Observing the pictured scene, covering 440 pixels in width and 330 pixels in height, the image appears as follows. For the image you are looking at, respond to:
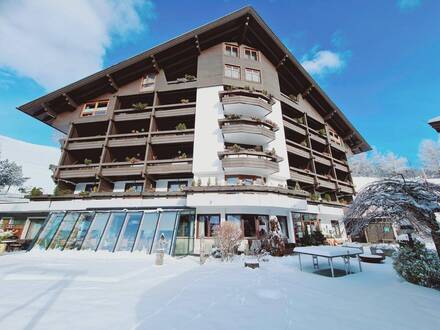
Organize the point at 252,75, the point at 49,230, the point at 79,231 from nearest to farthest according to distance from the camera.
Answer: the point at 79,231 < the point at 49,230 < the point at 252,75

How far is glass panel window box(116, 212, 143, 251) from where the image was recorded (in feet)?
44.6

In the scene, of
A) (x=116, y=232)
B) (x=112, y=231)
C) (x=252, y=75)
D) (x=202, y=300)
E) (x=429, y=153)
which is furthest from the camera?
(x=429, y=153)

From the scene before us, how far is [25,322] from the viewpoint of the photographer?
175 inches

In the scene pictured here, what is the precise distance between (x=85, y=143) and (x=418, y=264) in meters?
28.4

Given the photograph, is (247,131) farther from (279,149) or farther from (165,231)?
(165,231)

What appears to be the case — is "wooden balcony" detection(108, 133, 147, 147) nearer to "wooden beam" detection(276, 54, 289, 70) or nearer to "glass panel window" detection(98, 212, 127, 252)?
"glass panel window" detection(98, 212, 127, 252)

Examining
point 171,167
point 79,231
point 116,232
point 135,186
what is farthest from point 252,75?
point 79,231

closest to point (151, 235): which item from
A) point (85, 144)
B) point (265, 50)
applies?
point (85, 144)

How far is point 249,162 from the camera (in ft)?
61.1

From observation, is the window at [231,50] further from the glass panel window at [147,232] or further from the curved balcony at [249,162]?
the glass panel window at [147,232]

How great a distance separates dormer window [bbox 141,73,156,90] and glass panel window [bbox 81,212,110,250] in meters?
16.7

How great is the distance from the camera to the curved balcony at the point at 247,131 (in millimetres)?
19938

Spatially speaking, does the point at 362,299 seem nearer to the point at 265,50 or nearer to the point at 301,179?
the point at 301,179

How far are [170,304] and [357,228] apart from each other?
6958mm
